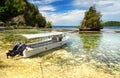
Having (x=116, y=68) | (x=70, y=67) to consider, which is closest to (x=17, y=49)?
(x=70, y=67)

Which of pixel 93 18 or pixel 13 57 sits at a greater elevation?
pixel 93 18

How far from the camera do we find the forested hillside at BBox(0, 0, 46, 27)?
4218 inches

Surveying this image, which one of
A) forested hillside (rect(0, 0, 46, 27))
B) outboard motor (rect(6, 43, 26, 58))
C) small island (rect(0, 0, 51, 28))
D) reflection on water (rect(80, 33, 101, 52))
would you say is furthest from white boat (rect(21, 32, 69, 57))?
forested hillside (rect(0, 0, 46, 27))

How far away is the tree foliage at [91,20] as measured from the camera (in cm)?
7962

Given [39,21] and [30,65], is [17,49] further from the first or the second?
[39,21]

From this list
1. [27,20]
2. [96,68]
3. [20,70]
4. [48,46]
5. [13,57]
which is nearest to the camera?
[20,70]

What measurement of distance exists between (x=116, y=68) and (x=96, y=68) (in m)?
2.12

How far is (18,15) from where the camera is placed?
115 metres

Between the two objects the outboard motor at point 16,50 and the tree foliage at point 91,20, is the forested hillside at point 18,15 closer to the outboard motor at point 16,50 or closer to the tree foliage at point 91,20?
the tree foliage at point 91,20

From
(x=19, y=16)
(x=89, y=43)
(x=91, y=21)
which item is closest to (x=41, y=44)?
(x=89, y=43)

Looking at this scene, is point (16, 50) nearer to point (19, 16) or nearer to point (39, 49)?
point (39, 49)

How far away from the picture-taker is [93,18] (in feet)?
263

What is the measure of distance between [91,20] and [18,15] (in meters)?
55.4

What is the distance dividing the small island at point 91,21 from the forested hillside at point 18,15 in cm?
4316
